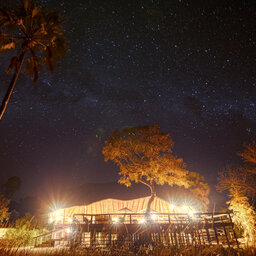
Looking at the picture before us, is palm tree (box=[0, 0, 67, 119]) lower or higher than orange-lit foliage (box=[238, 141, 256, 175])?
higher

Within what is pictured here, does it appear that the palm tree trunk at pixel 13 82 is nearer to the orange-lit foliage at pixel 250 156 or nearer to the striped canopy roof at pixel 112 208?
the striped canopy roof at pixel 112 208

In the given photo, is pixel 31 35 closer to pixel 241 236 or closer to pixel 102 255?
pixel 102 255

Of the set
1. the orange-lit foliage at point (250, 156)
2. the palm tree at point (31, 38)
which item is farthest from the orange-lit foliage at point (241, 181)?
the palm tree at point (31, 38)

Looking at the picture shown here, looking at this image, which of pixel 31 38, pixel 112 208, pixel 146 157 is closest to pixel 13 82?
pixel 31 38

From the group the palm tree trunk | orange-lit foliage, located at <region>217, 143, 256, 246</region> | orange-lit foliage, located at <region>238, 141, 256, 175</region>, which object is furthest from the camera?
orange-lit foliage, located at <region>238, 141, 256, 175</region>

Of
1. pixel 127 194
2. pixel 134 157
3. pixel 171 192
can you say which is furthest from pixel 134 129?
pixel 171 192

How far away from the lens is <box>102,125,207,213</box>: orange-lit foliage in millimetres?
19969

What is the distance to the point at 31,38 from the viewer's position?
1012cm

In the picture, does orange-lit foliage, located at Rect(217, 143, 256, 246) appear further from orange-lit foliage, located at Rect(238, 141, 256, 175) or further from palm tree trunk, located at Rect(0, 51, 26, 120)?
palm tree trunk, located at Rect(0, 51, 26, 120)

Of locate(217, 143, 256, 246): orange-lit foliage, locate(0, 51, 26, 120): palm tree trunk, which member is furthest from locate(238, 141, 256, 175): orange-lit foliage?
locate(0, 51, 26, 120): palm tree trunk

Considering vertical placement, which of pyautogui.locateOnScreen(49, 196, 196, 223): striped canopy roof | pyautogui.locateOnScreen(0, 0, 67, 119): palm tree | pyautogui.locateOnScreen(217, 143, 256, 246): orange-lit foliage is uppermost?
pyautogui.locateOnScreen(0, 0, 67, 119): palm tree

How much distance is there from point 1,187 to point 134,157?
48889 mm

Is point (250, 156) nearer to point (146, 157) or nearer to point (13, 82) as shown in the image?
point (146, 157)

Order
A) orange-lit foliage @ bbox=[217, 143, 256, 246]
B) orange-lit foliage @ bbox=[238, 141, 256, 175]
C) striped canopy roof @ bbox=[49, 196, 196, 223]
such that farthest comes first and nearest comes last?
striped canopy roof @ bbox=[49, 196, 196, 223] → orange-lit foliage @ bbox=[238, 141, 256, 175] → orange-lit foliage @ bbox=[217, 143, 256, 246]
